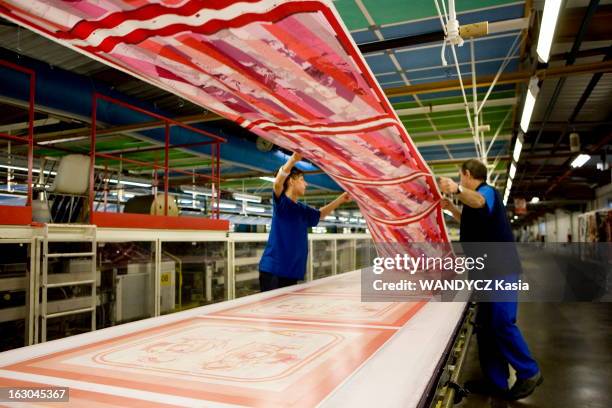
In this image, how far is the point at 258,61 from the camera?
158 centimetres

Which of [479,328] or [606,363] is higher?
[479,328]

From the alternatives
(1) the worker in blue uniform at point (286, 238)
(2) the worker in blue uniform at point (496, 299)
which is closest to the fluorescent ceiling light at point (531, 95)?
(2) the worker in blue uniform at point (496, 299)

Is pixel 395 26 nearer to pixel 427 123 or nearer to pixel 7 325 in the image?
pixel 427 123

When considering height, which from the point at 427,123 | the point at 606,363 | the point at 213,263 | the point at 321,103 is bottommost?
the point at 606,363

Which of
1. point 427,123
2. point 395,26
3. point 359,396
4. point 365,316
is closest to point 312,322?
point 365,316

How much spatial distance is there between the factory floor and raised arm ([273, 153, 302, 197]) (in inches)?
80.5

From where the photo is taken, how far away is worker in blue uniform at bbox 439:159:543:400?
9.36 feet

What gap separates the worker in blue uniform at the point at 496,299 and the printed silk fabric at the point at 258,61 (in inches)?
27.8

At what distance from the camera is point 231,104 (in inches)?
76.2

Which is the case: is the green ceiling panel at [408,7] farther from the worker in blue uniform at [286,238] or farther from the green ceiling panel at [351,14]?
the worker in blue uniform at [286,238]

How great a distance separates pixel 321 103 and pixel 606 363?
4.30 metres

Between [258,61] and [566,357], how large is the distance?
4.63 metres

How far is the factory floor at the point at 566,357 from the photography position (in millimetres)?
3229

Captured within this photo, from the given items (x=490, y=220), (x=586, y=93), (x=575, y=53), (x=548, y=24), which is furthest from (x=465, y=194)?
(x=586, y=93)
